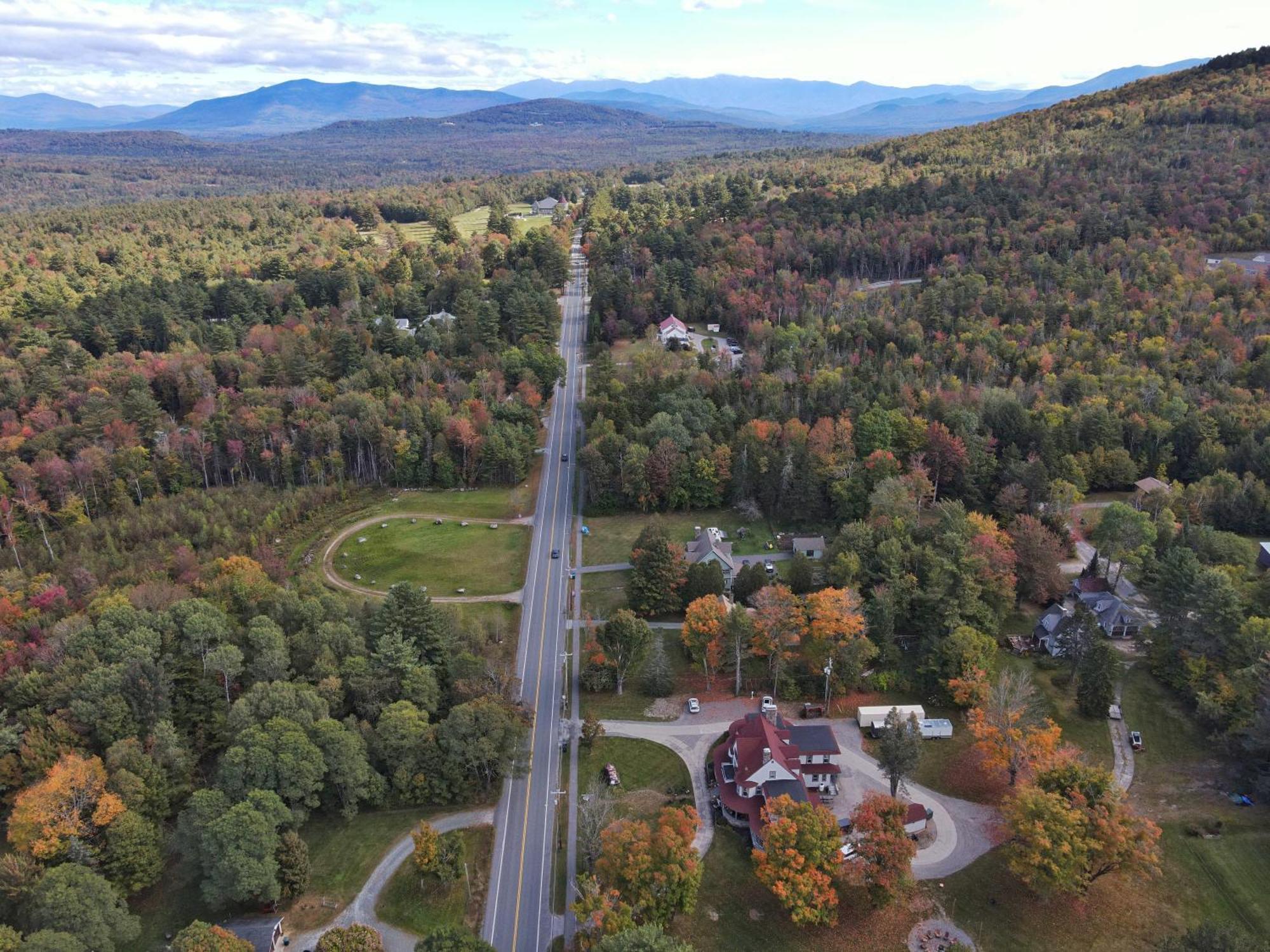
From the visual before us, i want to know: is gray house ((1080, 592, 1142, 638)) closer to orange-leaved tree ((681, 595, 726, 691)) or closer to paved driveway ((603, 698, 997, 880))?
paved driveway ((603, 698, 997, 880))

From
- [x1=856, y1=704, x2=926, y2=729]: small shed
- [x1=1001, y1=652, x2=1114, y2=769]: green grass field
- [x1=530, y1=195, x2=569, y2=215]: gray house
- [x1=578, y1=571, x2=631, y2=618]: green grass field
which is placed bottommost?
[x1=1001, y1=652, x2=1114, y2=769]: green grass field

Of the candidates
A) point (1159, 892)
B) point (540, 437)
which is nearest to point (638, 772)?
point (1159, 892)

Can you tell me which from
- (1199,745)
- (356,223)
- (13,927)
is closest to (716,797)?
(1199,745)

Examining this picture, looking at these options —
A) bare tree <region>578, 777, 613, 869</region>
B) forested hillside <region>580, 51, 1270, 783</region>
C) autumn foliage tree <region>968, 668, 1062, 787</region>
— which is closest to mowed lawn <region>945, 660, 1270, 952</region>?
forested hillside <region>580, 51, 1270, 783</region>

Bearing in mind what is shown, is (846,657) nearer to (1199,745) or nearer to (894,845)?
(894,845)

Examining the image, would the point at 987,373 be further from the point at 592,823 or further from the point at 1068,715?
the point at 592,823

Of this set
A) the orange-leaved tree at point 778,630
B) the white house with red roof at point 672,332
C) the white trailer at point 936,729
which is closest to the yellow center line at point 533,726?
the orange-leaved tree at point 778,630

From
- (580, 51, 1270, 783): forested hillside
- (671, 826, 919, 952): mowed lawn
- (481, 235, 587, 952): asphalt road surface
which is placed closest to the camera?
(671, 826, 919, 952): mowed lawn
